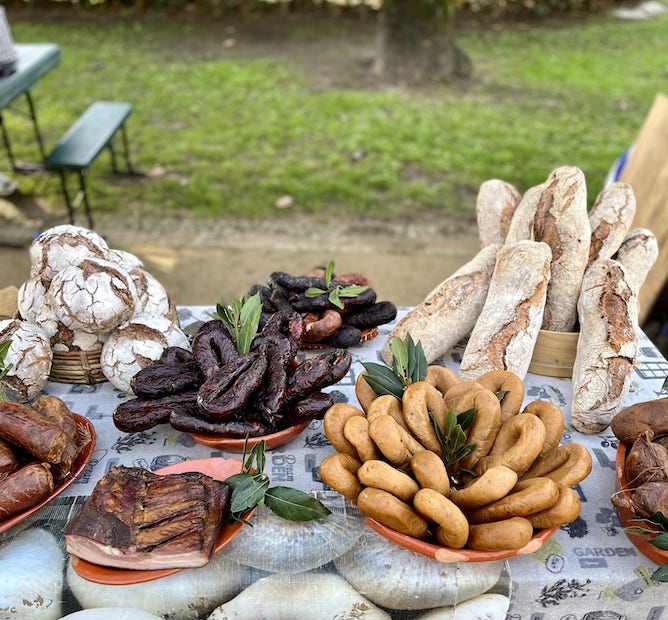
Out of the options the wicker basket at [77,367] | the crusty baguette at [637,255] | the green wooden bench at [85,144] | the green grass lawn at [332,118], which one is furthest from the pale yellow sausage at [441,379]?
the green grass lawn at [332,118]

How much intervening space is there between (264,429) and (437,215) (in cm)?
397

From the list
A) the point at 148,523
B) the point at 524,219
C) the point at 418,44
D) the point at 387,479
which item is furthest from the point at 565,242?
the point at 418,44

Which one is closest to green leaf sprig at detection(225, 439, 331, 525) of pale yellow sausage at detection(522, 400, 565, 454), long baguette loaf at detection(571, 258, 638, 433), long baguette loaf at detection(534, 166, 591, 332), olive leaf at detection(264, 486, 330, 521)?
olive leaf at detection(264, 486, 330, 521)

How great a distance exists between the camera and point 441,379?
182 centimetres

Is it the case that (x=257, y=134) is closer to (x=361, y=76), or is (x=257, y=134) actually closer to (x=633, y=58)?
(x=361, y=76)

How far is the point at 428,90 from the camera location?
7.83 metres

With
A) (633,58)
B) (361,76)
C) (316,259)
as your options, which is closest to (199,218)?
(316,259)

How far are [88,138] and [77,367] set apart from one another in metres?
3.38

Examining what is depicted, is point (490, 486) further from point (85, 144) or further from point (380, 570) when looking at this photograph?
point (85, 144)

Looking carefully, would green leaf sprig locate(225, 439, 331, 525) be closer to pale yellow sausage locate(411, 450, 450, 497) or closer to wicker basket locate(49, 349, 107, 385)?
Answer: pale yellow sausage locate(411, 450, 450, 497)

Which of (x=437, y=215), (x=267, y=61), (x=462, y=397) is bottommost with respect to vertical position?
(x=437, y=215)

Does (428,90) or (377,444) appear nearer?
(377,444)

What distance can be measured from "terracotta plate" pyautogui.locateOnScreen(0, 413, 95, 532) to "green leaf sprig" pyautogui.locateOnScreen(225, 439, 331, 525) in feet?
1.45

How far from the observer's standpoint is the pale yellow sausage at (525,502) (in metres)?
1.44
